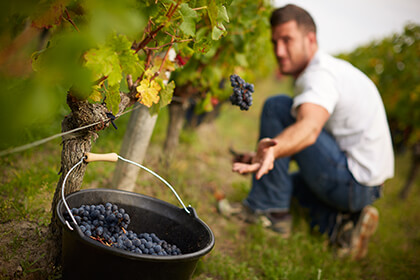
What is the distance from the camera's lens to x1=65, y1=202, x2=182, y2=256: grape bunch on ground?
115 cm

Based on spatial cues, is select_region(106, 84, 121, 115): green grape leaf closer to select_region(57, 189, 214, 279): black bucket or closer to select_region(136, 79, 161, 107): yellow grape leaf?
select_region(136, 79, 161, 107): yellow grape leaf

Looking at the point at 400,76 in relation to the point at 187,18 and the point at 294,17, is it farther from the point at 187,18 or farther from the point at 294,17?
the point at 187,18

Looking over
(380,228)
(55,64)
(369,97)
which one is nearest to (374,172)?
(369,97)

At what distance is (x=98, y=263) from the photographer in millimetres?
968

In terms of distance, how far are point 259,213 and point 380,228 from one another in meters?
1.28

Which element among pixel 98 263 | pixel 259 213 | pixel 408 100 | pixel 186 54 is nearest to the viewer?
pixel 98 263

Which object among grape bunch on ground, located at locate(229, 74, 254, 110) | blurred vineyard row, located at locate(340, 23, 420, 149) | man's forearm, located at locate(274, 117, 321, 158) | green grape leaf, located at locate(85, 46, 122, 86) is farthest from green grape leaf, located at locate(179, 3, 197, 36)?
blurred vineyard row, located at locate(340, 23, 420, 149)

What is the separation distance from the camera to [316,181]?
231cm

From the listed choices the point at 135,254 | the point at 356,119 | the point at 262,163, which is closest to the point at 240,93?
the point at 262,163

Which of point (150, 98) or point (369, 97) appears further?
point (369, 97)

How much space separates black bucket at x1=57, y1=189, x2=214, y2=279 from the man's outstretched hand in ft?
1.25

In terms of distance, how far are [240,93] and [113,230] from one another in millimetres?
786

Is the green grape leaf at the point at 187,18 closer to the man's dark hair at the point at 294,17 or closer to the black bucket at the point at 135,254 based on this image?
the black bucket at the point at 135,254

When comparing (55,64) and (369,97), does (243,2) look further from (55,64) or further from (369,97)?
(55,64)
